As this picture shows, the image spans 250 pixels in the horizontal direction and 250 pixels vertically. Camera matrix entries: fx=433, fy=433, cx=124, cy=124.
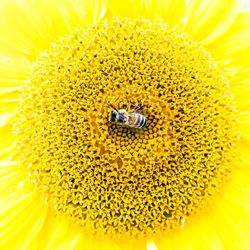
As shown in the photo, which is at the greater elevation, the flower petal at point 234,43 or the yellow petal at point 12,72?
the flower petal at point 234,43

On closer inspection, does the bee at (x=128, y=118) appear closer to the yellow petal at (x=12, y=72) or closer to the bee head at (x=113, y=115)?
the bee head at (x=113, y=115)

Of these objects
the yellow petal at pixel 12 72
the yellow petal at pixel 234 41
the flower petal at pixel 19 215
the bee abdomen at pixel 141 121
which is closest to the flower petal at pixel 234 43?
the yellow petal at pixel 234 41

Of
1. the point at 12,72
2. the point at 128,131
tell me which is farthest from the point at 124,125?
the point at 12,72

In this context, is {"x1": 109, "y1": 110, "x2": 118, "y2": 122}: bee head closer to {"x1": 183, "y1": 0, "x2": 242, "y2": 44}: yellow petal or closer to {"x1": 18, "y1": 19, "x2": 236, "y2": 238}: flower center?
{"x1": 18, "y1": 19, "x2": 236, "y2": 238}: flower center

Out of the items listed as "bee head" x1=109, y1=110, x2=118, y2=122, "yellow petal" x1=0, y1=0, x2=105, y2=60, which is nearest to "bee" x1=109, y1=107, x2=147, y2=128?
"bee head" x1=109, y1=110, x2=118, y2=122

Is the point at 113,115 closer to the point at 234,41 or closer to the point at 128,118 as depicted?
the point at 128,118

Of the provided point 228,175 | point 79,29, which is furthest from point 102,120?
point 228,175
